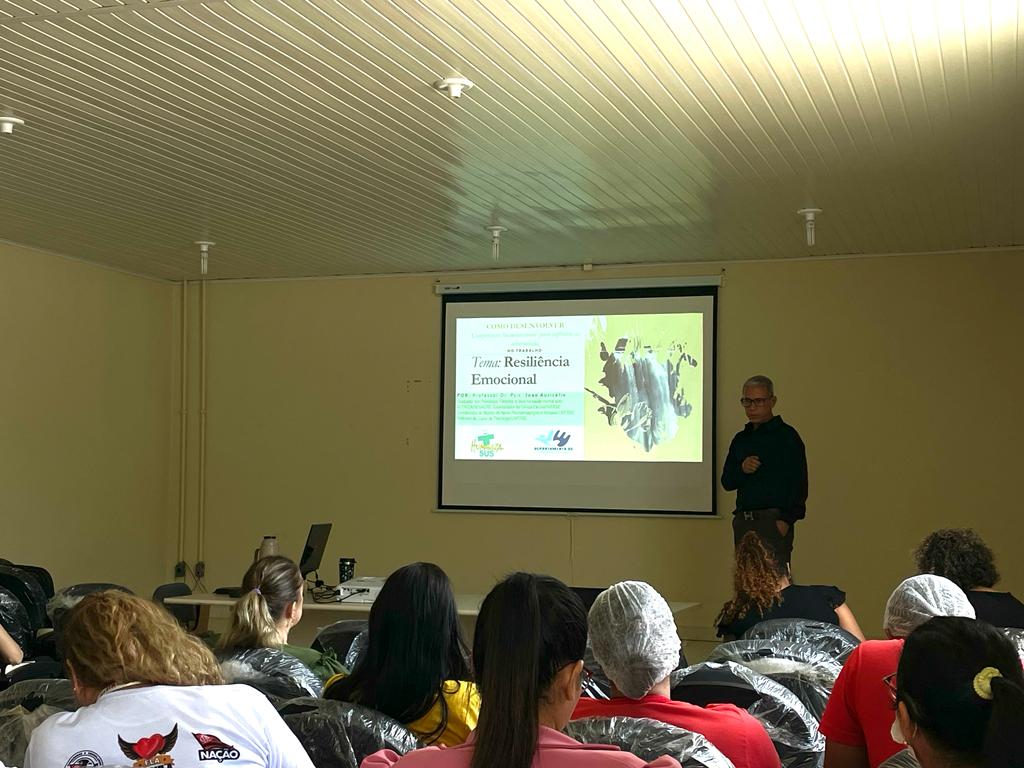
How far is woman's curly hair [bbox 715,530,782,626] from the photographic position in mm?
4406

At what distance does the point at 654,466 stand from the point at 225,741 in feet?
20.9

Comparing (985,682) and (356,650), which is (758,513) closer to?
(356,650)

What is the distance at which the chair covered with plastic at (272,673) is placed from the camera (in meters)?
2.80

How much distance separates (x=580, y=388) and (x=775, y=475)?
1.75 metres

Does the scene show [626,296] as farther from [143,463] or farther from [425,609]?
[425,609]

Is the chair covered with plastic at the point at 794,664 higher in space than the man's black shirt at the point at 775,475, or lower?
lower

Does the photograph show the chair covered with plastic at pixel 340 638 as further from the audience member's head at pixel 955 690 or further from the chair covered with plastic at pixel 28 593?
the audience member's head at pixel 955 690

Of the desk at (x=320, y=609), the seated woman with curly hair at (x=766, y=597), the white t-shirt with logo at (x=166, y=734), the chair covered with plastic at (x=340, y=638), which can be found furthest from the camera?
the desk at (x=320, y=609)

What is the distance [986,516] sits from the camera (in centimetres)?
748

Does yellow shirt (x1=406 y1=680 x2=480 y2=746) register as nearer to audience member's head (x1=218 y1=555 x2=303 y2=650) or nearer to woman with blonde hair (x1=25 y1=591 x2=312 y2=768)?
woman with blonde hair (x1=25 y1=591 x2=312 y2=768)

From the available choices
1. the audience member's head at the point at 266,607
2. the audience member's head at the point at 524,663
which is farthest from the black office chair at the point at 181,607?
the audience member's head at the point at 524,663

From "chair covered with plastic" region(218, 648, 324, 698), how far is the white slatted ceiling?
6.36ft

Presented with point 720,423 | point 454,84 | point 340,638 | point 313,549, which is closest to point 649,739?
point 340,638

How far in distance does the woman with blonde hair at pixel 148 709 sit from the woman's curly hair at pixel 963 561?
2.72 metres
